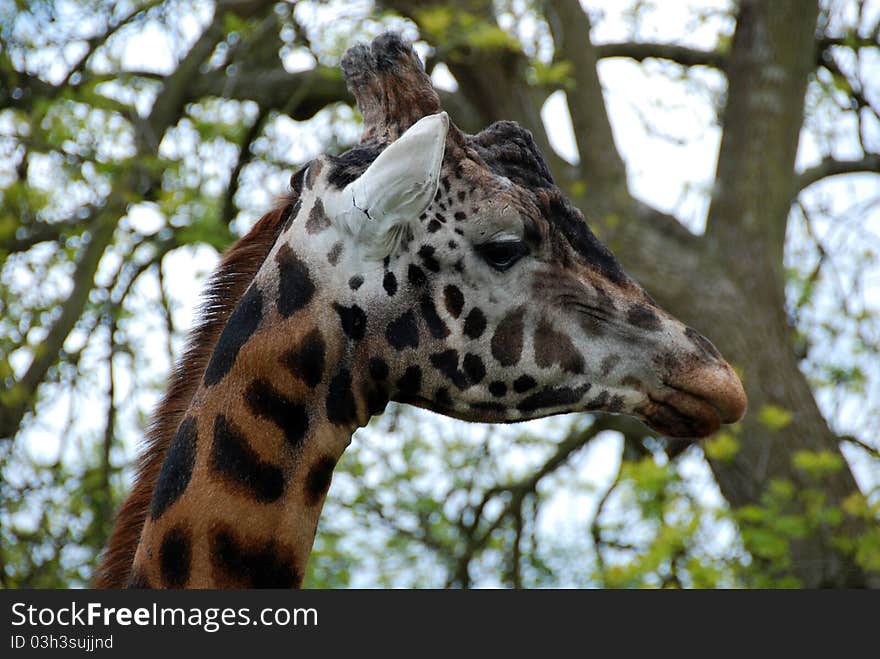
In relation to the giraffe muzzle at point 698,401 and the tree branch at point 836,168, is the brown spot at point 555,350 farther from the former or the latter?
the tree branch at point 836,168

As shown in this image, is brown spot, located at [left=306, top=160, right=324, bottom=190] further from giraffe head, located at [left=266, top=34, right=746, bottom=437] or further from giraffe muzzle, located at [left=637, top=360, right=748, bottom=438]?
giraffe muzzle, located at [left=637, top=360, right=748, bottom=438]

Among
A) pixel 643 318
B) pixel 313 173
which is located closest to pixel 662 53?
pixel 643 318

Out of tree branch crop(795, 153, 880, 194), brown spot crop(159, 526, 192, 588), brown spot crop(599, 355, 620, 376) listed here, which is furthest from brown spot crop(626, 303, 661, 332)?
tree branch crop(795, 153, 880, 194)

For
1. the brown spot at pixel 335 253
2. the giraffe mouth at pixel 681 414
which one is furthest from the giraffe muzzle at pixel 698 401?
the brown spot at pixel 335 253

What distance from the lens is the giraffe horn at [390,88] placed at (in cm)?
388

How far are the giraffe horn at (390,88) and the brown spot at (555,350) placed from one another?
828 mm

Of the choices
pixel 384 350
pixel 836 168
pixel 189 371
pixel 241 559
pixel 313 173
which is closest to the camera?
pixel 241 559

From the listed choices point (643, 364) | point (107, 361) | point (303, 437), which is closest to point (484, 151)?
point (643, 364)

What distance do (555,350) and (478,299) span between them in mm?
294

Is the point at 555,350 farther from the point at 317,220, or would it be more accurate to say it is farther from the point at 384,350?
the point at 317,220

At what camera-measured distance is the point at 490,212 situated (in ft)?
11.8

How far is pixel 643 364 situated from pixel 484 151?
885 millimetres

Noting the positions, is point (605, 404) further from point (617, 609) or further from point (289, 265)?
point (289, 265)

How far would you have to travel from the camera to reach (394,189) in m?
3.39
